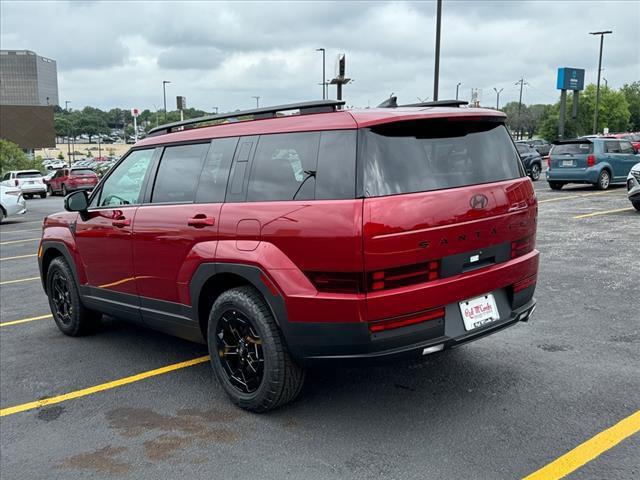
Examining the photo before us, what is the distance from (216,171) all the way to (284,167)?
0.65 meters

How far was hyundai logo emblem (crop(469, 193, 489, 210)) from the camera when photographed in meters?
3.49

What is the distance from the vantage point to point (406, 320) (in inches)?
127

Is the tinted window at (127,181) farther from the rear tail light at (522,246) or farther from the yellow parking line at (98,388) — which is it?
the rear tail light at (522,246)

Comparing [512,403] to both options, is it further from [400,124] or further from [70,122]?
[70,122]

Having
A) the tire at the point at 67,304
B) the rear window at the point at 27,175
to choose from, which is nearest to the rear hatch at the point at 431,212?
the tire at the point at 67,304

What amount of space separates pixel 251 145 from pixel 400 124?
1.03 metres

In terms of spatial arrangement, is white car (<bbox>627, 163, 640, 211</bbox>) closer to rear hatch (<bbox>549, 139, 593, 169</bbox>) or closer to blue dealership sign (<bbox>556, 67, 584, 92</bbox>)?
rear hatch (<bbox>549, 139, 593, 169</bbox>)

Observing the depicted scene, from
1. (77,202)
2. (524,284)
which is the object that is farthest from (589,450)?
(77,202)

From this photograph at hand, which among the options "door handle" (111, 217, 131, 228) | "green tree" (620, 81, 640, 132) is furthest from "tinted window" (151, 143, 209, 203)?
"green tree" (620, 81, 640, 132)

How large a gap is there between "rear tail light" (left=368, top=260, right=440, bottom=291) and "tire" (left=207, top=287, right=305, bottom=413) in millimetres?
738

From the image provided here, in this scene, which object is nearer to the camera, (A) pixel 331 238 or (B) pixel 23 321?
(A) pixel 331 238

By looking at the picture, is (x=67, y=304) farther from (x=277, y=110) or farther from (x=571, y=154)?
(x=571, y=154)

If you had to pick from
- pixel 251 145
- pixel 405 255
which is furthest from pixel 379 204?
pixel 251 145

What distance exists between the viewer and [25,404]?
167 inches
